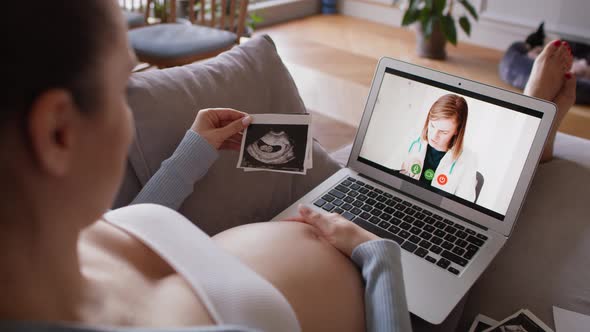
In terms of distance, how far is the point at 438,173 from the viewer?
49.3 inches

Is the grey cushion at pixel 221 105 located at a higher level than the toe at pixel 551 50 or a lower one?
lower

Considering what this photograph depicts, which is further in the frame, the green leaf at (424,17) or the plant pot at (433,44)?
the plant pot at (433,44)

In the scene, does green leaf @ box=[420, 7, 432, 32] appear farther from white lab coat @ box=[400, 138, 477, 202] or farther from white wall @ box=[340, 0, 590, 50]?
white lab coat @ box=[400, 138, 477, 202]

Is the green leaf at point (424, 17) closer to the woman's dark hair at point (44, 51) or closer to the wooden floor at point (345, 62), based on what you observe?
the wooden floor at point (345, 62)

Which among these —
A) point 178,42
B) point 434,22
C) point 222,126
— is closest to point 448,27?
point 434,22

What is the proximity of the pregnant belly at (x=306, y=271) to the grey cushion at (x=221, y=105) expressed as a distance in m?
0.22

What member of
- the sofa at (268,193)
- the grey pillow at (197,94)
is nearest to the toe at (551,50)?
the sofa at (268,193)

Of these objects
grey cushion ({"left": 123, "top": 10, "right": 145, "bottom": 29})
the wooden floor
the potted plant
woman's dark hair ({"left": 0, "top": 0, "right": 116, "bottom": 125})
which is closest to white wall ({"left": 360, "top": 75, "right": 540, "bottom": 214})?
woman's dark hair ({"left": 0, "top": 0, "right": 116, "bottom": 125})

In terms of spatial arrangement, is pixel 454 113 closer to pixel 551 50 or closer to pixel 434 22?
pixel 551 50

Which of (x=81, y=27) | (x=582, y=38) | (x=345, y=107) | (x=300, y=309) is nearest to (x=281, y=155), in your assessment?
(x=300, y=309)

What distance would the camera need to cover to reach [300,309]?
0.83 m

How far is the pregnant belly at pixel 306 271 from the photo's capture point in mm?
846

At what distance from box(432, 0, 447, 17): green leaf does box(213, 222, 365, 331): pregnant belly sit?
2.93m

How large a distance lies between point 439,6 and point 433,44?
313mm
